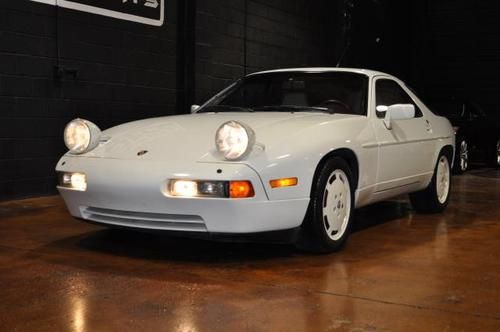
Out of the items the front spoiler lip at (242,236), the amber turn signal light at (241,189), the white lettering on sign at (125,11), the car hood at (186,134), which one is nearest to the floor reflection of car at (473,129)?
the white lettering on sign at (125,11)

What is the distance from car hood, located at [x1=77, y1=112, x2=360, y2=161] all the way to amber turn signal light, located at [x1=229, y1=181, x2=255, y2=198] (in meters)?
0.21

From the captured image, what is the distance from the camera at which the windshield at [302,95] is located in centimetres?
452

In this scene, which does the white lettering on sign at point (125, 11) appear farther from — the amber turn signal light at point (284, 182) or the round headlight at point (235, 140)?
the amber turn signal light at point (284, 182)

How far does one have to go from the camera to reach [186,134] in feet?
12.8

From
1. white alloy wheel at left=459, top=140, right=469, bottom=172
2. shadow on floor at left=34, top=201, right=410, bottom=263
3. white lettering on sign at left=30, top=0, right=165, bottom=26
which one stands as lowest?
shadow on floor at left=34, top=201, right=410, bottom=263

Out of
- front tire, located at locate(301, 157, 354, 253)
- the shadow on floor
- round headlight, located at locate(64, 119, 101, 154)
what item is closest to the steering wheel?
front tire, located at locate(301, 157, 354, 253)

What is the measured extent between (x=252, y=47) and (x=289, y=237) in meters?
6.44

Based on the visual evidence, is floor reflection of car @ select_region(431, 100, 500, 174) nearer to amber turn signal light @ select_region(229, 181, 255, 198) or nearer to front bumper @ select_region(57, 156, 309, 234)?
front bumper @ select_region(57, 156, 309, 234)

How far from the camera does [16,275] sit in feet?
11.3

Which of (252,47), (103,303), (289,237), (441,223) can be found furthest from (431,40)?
(103,303)

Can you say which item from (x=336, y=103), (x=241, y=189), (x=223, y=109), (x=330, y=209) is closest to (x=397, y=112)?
(x=336, y=103)

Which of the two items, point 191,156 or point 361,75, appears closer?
point 191,156

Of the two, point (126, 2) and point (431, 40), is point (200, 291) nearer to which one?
point (126, 2)

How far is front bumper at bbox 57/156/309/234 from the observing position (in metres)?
3.44
